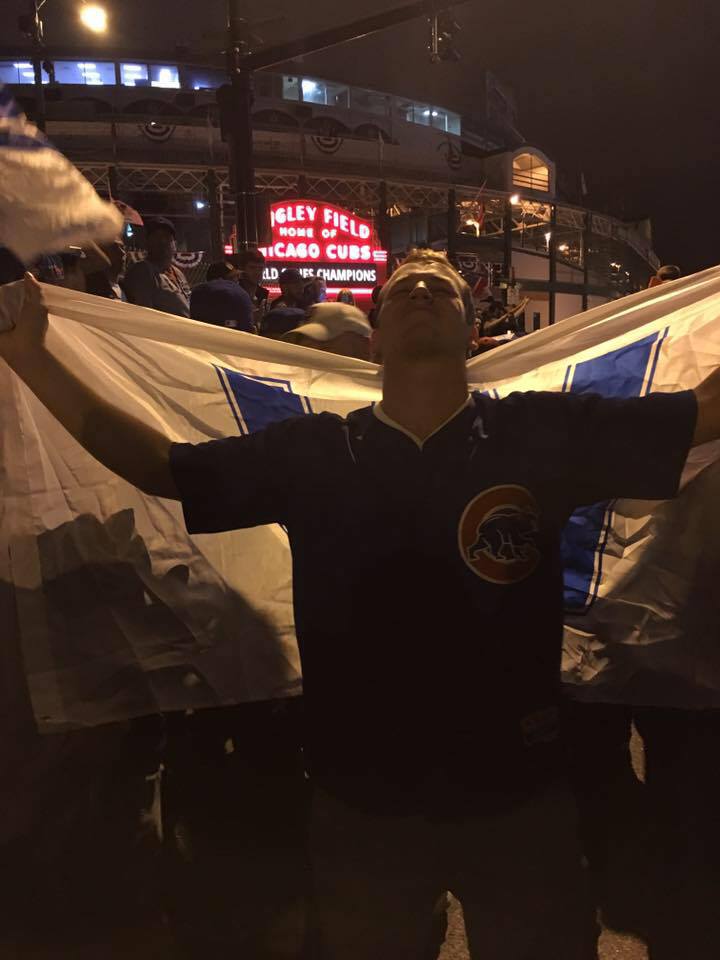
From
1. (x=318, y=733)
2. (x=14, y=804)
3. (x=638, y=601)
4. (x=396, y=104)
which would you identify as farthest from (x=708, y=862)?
(x=396, y=104)

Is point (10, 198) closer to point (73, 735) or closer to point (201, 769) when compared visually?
point (73, 735)

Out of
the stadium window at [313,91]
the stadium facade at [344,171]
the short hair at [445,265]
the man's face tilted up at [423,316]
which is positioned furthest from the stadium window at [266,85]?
the man's face tilted up at [423,316]

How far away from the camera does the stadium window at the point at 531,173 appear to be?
119 ft

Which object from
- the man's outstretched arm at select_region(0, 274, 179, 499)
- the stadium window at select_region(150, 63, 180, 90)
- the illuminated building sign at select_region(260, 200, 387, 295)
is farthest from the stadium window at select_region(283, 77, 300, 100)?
Result: the man's outstretched arm at select_region(0, 274, 179, 499)

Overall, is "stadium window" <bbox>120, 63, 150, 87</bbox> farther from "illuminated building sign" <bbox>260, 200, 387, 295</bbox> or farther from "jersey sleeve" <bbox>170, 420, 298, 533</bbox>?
"jersey sleeve" <bbox>170, 420, 298, 533</bbox>

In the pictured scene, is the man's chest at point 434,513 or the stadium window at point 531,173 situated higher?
the stadium window at point 531,173

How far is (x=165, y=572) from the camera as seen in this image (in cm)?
229

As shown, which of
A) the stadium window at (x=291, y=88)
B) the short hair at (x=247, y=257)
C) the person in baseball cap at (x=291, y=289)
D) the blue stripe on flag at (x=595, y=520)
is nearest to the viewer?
the blue stripe on flag at (x=595, y=520)

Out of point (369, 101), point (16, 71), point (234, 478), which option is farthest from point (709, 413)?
point (369, 101)

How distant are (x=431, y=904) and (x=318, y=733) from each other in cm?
47

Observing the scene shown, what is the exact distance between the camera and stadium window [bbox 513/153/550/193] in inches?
1431

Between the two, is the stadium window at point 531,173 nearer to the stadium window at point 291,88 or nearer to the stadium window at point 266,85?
the stadium window at point 291,88

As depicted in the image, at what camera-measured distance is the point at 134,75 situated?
1330 inches

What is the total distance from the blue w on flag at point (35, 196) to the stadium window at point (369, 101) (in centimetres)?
3892
